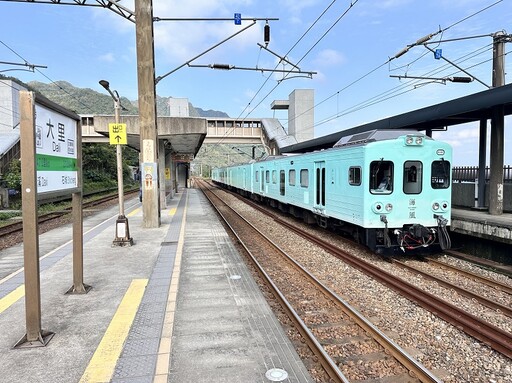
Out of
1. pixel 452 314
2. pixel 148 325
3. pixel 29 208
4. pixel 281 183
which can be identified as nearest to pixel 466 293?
pixel 452 314

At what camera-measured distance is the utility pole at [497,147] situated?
440 inches

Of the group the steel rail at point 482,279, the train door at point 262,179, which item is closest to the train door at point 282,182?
the train door at point 262,179

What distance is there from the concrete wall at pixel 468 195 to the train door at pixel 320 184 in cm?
574

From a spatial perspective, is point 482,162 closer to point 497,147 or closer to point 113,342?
point 497,147

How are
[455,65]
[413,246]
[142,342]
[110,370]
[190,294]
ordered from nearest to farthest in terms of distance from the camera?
[110,370]
[142,342]
[190,294]
[413,246]
[455,65]

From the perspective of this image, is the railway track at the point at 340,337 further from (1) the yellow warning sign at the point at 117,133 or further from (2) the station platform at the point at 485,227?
(1) the yellow warning sign at the point at 117,133

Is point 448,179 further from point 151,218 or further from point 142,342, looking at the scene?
point 151,218

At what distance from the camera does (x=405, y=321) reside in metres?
5.42

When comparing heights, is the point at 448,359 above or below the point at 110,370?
below

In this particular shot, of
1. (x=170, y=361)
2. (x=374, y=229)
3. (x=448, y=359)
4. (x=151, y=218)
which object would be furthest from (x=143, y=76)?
(x=448, y=359)

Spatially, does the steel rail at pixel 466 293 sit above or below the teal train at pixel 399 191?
below

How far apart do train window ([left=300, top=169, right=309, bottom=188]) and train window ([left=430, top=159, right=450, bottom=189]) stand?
15.9 ft

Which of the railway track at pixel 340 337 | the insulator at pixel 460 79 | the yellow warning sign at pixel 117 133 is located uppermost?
the insulator at pixel 460 79

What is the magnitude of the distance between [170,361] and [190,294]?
215 cm
